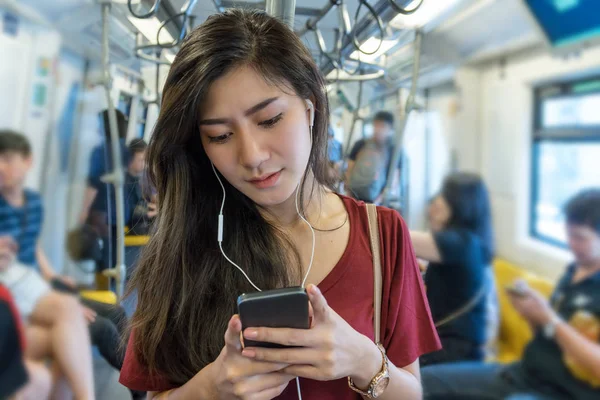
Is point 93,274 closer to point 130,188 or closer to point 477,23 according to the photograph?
point 130,188

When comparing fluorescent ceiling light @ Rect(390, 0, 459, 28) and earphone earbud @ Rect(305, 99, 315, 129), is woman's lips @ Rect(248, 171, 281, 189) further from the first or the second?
fluorescent ceiling light @ Rect(390, 0, 459, 28)

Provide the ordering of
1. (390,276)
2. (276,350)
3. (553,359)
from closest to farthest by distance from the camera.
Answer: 1. (276,350)
2. (390,276)
3. (553,359)

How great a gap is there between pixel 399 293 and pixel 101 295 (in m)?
0.45

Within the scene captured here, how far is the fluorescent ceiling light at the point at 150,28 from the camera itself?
59 centimetres

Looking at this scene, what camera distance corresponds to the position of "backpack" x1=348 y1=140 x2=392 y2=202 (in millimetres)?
643

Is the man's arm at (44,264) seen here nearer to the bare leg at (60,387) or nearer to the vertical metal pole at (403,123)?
the bare leg at (60,387)

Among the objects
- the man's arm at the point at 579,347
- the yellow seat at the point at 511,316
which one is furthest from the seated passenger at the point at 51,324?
the man's arm at the point at 579,347

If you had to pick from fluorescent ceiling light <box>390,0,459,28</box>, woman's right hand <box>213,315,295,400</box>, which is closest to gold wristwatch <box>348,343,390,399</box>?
woman's right hand <box>213,315,295,400</box>

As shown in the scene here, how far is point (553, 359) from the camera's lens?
783mm

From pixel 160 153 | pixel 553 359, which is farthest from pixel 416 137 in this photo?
pixel 553 359

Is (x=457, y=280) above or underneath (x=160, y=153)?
underneath

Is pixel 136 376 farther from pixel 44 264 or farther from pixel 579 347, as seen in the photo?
pixel 579 347

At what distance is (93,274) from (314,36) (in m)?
0.49

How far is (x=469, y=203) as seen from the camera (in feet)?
2.16
